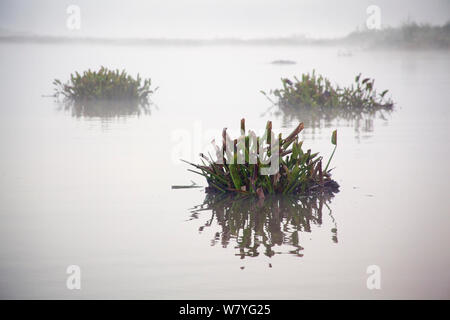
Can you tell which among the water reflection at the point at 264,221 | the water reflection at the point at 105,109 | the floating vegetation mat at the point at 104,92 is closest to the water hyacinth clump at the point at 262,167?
the water reflection at the point at 264,221

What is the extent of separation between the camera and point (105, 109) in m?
24.8

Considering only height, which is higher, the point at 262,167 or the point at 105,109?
the point at 105,109

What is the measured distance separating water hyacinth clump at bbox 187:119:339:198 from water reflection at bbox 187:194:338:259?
0.50 feet

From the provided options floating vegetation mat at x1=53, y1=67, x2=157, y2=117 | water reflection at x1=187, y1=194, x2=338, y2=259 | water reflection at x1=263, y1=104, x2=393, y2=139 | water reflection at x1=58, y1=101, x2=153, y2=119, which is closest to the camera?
water reflection at x1=187, y1=194, x2=338, y2=259

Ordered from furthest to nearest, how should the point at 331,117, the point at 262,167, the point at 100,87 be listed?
the point at 100,87
the point at 331,117
the point at 262,167

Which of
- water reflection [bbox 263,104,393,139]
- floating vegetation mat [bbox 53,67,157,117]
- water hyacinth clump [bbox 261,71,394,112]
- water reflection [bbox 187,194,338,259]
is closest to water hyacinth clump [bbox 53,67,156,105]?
floating vegetation mat [bbox 53,67,157,117]

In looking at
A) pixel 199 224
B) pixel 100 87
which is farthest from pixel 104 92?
pixel 199 224

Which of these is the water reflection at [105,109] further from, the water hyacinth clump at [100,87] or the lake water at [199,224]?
the lake water at [199,224]

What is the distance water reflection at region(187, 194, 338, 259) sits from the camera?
8820mm

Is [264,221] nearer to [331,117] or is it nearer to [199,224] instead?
[199,224]

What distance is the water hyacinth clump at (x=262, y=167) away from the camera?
35.9ft

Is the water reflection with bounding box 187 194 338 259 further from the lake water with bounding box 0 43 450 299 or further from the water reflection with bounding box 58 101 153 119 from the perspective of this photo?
the water reflection with bounding box 58 101 153 119

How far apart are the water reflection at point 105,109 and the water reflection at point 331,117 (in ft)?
12.0

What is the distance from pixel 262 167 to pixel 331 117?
1167 cm
